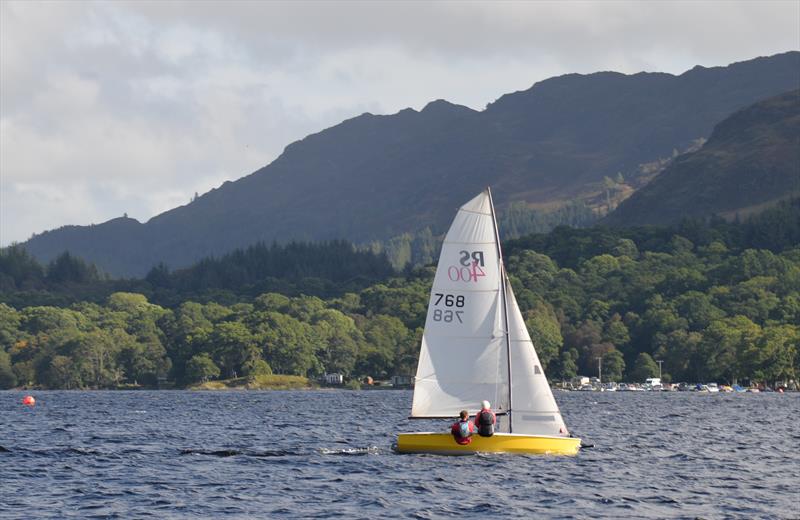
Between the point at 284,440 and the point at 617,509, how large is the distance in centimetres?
3898

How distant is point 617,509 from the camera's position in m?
54.7

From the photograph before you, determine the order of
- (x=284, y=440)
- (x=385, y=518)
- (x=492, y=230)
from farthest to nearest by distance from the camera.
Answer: (x=284, y=440) < (x=492, y=230) < (x=385, y=518)

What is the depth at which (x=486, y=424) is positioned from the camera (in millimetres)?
67250

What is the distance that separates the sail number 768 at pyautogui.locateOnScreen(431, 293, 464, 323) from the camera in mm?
70188

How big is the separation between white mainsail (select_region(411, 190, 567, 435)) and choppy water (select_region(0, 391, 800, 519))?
2.82m

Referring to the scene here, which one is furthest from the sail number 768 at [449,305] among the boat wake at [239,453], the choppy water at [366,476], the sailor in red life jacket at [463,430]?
the boat wake at [239,453]

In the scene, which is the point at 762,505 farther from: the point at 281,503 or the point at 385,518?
the point at 281,503

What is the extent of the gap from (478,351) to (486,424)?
180 inches

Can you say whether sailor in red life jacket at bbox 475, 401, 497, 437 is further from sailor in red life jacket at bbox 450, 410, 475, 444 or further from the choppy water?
the choppy water

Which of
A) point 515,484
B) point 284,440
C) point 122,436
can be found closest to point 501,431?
point 515,484

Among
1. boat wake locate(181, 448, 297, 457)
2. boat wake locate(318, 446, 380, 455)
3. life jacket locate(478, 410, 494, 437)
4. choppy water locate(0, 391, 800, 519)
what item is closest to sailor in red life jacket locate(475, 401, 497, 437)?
life jacket locate(478, 410, 494, 437)

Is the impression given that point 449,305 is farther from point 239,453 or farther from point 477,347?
point 239,453

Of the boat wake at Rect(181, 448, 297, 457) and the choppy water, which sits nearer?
the choppy water

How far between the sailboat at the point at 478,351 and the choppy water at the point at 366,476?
2.40 m
